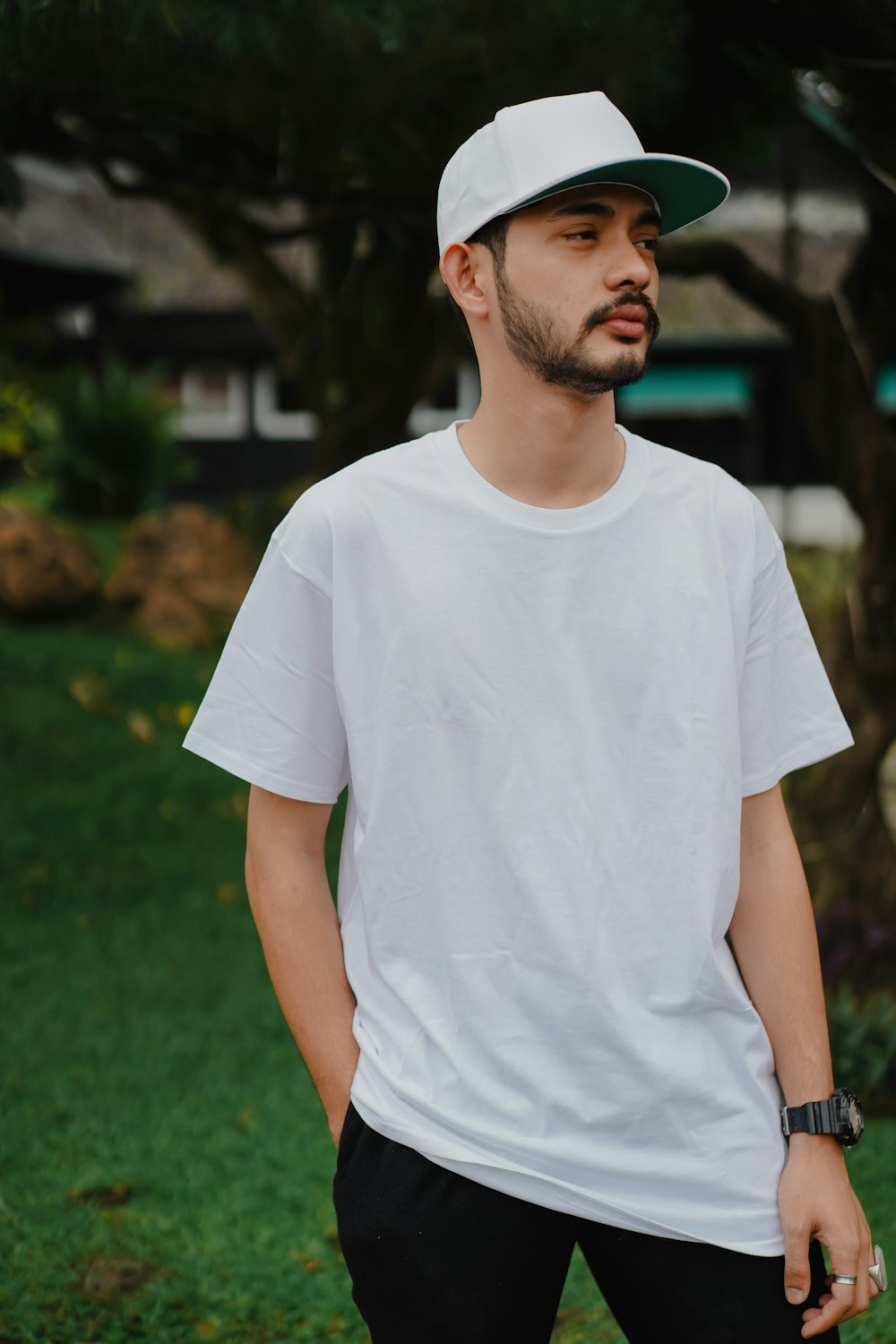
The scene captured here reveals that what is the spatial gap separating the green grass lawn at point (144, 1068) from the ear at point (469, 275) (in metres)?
2.29

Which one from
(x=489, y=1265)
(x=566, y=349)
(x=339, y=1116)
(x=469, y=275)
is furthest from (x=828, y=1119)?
(x=469, y=275)

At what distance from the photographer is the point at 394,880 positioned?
165cm

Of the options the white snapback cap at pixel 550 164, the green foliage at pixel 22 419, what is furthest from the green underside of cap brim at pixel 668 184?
the green foliage at pixel 22 419

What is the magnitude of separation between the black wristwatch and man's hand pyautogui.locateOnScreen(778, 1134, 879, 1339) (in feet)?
0.07

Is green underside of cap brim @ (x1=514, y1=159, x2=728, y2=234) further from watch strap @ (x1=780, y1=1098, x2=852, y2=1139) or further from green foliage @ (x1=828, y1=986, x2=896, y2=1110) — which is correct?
green foliage @ (x1=828, y1=986, x2=896, y2=1110)

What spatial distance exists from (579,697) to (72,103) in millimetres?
3583

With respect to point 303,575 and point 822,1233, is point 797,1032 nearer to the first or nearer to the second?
point 822,1233

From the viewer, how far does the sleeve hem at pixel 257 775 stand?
1.73m

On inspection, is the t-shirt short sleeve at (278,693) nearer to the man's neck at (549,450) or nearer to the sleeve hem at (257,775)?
the sleeve hem at (257,775)

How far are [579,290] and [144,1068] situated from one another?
3.74 metres

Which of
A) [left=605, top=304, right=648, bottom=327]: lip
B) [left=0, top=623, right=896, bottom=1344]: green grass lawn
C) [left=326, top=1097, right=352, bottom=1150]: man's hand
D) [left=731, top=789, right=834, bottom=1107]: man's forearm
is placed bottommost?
[left=0, top=623, right=896, bottom=1344]: green grass lawn

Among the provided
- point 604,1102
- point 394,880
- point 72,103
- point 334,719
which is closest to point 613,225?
point 334,719

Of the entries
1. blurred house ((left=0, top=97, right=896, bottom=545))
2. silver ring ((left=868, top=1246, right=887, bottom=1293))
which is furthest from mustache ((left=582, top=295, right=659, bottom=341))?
blurred house ((left=0, top=97, right=896, bottom=545))

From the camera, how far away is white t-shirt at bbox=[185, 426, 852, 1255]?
1.58 meters
